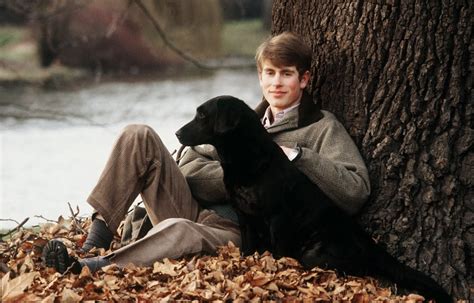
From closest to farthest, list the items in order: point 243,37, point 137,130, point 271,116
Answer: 1. point 137,130
2. point 271,116
3. point 243,37

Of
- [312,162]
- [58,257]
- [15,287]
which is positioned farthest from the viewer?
[312,162]

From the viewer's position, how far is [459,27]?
5262 millimetres

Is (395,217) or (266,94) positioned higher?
(266,94)

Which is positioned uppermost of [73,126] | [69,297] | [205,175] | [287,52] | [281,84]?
[287,52]

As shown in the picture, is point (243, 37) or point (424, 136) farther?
point (243, 37)

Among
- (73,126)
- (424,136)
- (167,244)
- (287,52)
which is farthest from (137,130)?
(73,126)

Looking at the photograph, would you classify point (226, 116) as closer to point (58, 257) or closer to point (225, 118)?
point (225, 118)

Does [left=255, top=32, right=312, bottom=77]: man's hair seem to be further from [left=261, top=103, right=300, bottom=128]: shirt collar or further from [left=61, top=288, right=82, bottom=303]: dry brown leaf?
[left=61, top=288, right=82, bottom=303]: dry brown leaf

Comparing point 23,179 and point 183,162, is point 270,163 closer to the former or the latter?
point 183,162

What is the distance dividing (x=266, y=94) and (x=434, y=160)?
3.60ft

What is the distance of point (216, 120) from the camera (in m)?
5.13

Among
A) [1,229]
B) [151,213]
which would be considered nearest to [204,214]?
[151,213]

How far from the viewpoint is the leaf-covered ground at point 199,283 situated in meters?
4.67

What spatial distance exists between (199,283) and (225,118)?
0.95 metres
